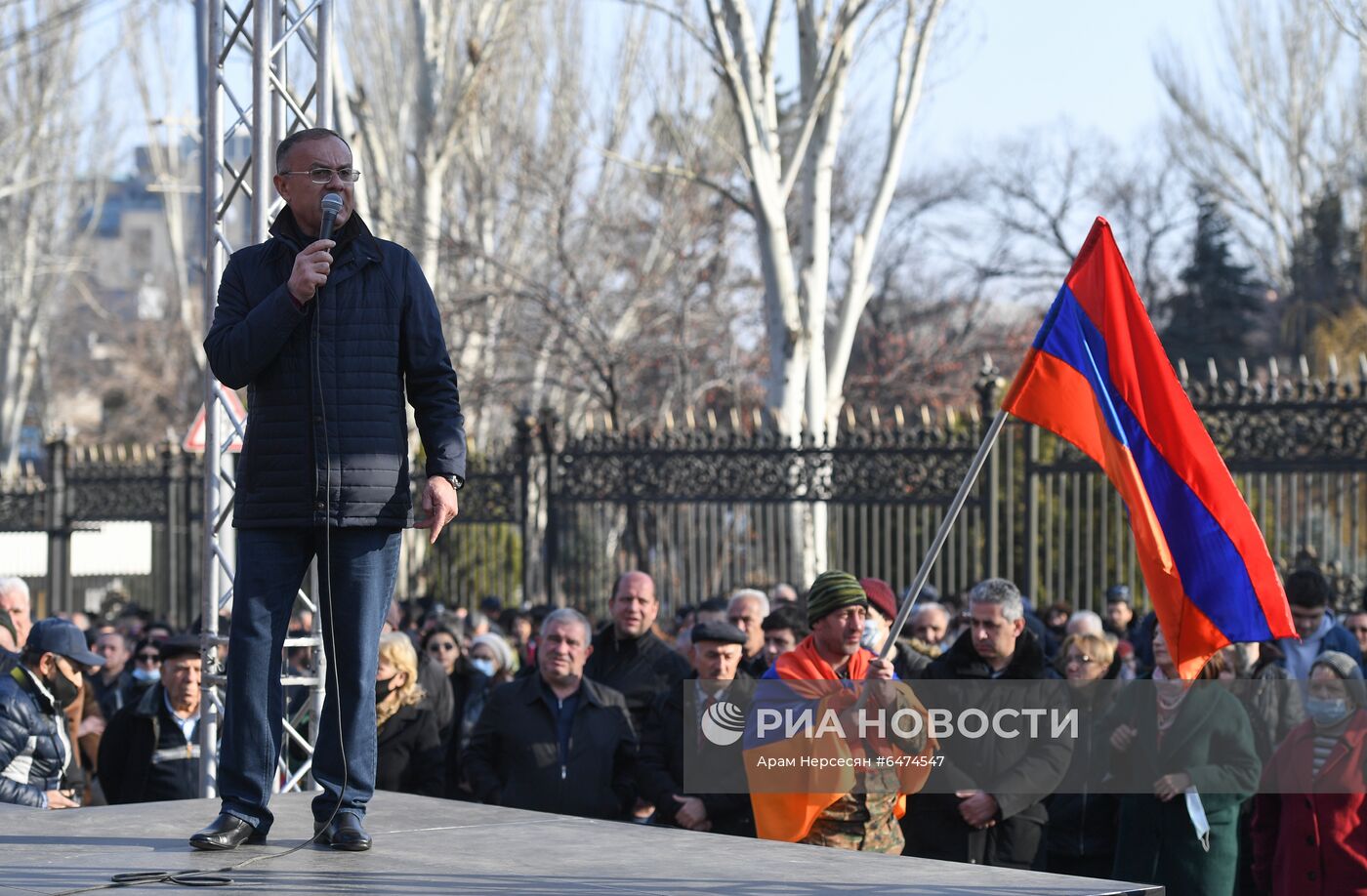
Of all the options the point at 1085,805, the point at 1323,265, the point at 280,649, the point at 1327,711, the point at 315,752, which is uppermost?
the point at 1323,265

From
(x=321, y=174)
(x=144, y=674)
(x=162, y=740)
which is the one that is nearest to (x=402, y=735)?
(x=162, y=740)

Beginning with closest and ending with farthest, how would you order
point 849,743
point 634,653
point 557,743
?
1. point 849,743
2. point 557,743
3. point 634,653

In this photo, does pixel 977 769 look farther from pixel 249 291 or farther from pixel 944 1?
pixel 944 1

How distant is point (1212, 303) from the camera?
40875mm

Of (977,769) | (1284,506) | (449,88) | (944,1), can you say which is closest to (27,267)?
(449,88)

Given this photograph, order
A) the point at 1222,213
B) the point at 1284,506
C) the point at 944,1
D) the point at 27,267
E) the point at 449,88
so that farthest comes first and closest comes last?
the point at 1222,213 → the point at 27,267 → the point at 449,88 → the point at 944,1 → the point at 1284,506

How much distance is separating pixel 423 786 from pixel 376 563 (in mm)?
3876

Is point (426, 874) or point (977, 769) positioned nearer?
point (426, 874)

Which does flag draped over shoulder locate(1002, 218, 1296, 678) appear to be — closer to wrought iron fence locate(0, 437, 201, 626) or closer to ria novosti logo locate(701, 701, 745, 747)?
ria novosti logo locate(701, 701, 745, 747)

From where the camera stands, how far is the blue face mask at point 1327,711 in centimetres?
672

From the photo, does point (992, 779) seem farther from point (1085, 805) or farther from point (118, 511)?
point (118, 511)

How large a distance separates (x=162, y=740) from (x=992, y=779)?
3790 mm

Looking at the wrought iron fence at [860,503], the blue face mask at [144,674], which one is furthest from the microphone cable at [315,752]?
the wrought iron fence at [860,503]

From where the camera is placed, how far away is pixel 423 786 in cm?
841
